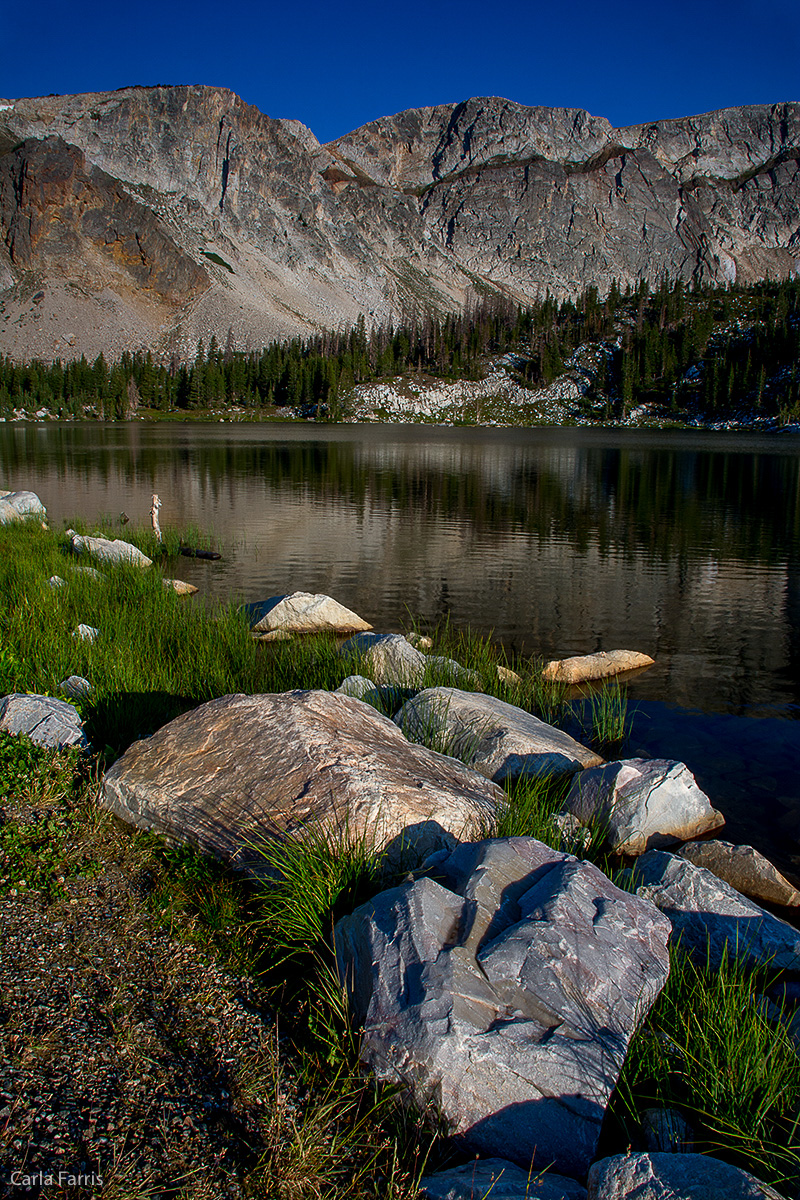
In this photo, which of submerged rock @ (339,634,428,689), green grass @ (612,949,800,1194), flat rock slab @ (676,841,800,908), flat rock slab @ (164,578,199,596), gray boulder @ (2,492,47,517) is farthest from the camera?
gray boulder @ (2,492,47,517)

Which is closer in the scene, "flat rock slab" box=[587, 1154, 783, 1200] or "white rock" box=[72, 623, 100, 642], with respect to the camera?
"flat rock slab" box=[587, 1154, 783, 1200]

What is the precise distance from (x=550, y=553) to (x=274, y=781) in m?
23.1

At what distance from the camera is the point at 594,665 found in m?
14.9

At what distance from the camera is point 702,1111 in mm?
3543

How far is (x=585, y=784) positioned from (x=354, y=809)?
3630 mm

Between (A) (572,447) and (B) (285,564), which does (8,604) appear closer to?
(B) (285,564)

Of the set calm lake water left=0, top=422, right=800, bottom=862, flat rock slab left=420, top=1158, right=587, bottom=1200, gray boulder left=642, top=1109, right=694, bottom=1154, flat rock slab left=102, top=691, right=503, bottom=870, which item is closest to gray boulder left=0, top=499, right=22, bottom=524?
calm lake water left=0, top=422, right=800, bottom=862

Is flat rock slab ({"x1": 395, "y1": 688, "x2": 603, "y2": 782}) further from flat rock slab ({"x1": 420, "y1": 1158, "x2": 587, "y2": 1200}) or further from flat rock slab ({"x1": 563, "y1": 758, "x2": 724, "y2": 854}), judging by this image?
flat rock slab ({"x1": 420, "y1": 1158, "x2": 587, "y2": 1200})

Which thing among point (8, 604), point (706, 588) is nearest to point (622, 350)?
point (706, 588)

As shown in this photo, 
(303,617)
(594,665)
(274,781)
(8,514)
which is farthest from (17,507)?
(274,781)

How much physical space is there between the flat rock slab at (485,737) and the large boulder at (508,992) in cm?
374

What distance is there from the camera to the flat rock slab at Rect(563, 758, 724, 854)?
7758 mm

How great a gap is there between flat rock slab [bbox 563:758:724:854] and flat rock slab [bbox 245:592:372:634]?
9429 millimetres

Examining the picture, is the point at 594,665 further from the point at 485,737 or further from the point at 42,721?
the point at 42,721
